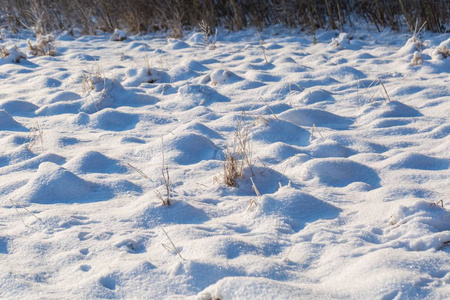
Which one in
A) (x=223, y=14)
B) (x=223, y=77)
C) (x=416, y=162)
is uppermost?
(x=223, y=14)

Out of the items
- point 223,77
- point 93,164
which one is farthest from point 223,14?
point 93,164

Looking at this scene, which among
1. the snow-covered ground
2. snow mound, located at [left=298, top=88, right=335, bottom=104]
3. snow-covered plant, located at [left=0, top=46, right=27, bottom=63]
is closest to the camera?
the snow-covered ground

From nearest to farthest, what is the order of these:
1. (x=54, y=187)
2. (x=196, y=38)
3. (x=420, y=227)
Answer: (x=420, y=227) < (x=54, y=187) < (x=196, y=38)

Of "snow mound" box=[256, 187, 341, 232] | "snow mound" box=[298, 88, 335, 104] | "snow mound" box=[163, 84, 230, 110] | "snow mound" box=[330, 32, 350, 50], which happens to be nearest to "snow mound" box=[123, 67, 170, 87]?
"snow mound" box=[163, 84, 230, 110]

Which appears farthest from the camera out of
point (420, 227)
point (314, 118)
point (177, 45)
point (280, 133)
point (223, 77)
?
point (177, 45)

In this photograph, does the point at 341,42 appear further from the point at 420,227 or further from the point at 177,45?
the point at 420,227

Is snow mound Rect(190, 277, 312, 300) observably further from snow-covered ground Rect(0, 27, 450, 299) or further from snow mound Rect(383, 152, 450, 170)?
snow mound Rect(383, 152, 450, 170)

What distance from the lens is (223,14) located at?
758 cm

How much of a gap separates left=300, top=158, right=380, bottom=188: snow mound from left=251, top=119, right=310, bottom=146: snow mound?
1.51 feet

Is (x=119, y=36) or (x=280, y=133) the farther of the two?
(x=119, y=36)

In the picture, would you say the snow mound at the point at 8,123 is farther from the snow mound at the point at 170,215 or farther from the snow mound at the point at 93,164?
the snow mound at the point at 170,215

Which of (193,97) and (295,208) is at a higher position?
(193,97)

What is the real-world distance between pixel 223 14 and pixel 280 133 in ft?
16.3

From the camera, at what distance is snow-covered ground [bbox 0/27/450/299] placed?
1.60 metres
